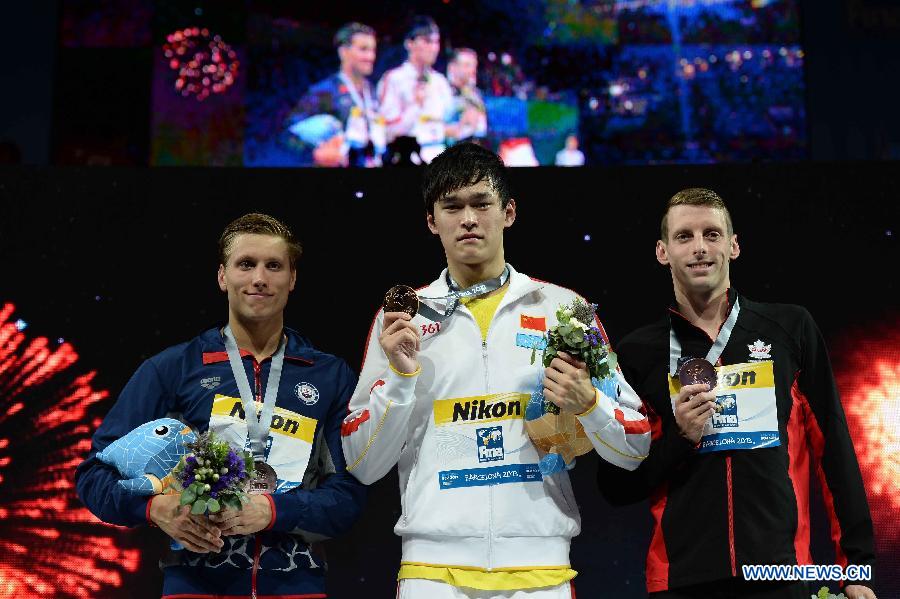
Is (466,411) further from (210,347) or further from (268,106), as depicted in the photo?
(268,106)

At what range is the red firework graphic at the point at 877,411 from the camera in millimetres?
4207

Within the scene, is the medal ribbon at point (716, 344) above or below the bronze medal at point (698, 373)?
above

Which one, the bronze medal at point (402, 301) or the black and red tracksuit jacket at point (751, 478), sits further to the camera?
the black and red tracksuit jacket at point (751, 478)

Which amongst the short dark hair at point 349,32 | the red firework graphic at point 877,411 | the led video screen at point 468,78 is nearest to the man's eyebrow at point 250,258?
the red firework graphic at point 877,411

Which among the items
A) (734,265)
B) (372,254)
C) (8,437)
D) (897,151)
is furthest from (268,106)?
(897,151)

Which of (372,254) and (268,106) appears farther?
(268,106)

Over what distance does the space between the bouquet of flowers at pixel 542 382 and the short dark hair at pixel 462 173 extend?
53cm

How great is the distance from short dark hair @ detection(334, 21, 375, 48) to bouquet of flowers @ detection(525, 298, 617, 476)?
14.7 ft

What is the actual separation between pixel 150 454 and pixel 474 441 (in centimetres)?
97

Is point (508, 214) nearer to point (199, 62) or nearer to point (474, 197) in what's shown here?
point (474, 197)

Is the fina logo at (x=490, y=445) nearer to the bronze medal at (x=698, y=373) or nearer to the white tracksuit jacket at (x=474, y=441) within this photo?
the white tracksuit jacket at (x=474, y=441)

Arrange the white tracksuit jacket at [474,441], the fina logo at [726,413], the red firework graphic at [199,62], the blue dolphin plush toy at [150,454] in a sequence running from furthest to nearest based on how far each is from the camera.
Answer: the red firework graphic at [199,62]
the fina logo at [726,413]
the blue dolphin plush toy at [150,454]
the white tracksuit jacket at [474,441]

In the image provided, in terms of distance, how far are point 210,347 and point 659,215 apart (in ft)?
7.39

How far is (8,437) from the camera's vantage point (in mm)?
4258
